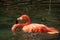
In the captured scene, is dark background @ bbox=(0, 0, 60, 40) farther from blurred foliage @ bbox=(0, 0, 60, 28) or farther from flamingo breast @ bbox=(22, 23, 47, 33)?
flamingo breast @ bbox=(22, 23, 47, 33)

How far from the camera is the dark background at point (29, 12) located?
10.5m

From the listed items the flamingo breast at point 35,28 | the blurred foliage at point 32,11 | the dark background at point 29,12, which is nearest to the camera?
the flamingo breast at point 35,28

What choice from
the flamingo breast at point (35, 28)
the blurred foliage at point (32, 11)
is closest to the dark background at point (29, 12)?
the blurred foliage at point (32, 11)

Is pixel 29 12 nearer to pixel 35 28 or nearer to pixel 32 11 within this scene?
pixel 32 11

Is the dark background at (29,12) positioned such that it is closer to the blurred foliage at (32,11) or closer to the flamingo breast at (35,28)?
the blurred foliage at (32,11)

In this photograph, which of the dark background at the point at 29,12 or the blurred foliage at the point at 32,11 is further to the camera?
the blurred foliage at the point at 32,11

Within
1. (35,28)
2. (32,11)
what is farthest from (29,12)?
(35,28)

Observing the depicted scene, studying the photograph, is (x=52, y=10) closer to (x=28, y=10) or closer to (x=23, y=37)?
(x=28, y=10)

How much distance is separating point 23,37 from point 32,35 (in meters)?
0.41

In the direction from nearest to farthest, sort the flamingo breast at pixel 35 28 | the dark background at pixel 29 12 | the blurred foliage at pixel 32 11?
the flamingo breast at pixel 35 28
the dark background at pixel 29 12
the blurred foliage at pixel 32 11

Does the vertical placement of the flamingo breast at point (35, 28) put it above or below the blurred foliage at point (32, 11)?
above

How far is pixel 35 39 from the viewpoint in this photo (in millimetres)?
8680

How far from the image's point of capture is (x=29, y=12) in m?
13.6

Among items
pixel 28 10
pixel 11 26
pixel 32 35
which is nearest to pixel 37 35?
pixel 32 35
